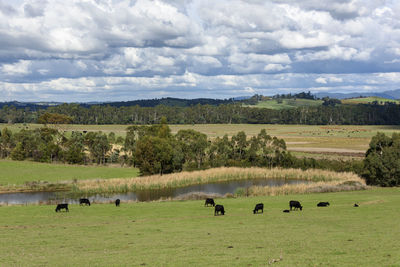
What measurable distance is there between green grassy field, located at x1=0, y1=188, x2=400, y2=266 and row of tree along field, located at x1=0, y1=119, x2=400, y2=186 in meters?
30.6

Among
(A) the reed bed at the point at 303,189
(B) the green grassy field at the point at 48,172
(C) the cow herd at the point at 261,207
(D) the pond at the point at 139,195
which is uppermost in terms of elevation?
(C) the cow herd at the point at 261,207

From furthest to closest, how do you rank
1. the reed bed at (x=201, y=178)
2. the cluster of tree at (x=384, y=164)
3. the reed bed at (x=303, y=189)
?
the reed bed at (x=201, y=178), the cluster of tree at (x=384, y=164), the reed bed at (x=303, y=189)

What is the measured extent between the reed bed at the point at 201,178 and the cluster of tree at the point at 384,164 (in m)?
2.20

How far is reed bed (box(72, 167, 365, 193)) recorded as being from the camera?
6600cm

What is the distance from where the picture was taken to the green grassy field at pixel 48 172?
246 feet

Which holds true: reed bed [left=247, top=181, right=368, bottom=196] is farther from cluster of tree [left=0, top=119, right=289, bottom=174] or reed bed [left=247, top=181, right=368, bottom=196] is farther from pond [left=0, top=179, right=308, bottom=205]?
cluster of tree [left=0, top=119, right=289, bottom=174]

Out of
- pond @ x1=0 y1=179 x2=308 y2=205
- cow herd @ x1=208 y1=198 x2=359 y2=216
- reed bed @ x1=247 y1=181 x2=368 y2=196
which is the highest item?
cow herd @ x1=208 y1=198 x2=359 y2=216

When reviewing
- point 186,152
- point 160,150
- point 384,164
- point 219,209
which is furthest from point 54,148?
point 384,164

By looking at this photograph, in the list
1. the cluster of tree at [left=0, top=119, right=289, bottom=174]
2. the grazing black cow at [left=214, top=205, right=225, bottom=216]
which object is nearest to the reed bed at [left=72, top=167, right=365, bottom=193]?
the cluster of tree at [left=0, top=119, right=289, bottom=174]

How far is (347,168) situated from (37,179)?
61.5 meters

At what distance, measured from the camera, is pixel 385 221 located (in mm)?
28375

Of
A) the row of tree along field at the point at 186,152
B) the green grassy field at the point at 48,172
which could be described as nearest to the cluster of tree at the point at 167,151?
the row of tree along field at the point at 186,152

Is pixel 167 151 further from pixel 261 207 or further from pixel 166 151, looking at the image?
pixel 261 207

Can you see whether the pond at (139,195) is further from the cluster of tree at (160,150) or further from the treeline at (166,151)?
the cluster of tree at (160,150)
